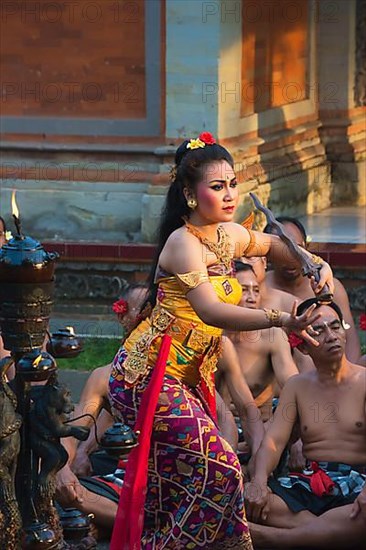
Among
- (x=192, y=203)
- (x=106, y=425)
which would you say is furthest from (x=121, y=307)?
(x=192, y=203)

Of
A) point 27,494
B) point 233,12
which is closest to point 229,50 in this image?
point 233,12

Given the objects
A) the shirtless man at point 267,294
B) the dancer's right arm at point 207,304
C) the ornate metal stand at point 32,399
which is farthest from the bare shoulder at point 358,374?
the ornate metal stand at point 32,399

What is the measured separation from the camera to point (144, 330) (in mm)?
6637

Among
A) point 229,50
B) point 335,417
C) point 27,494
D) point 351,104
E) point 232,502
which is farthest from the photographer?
point 351,104

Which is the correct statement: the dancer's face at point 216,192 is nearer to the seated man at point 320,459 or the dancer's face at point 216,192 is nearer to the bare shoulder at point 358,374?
the seated man at point 320,459

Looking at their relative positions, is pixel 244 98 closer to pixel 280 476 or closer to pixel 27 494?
pixel 280 476

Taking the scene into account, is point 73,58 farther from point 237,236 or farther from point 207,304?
point 207,304

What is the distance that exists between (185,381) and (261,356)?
7.43 ft

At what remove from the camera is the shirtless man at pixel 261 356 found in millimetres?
8719

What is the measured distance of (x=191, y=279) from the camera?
20.9 feet

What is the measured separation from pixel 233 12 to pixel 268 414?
202 inches

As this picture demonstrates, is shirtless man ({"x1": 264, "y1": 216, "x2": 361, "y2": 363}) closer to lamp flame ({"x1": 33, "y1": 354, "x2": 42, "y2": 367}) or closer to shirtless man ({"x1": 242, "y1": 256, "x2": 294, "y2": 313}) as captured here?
shirtless man ({"x1": 242, "y1": 256, "x2": 294, "y2": 313})

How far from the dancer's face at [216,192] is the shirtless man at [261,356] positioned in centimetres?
218

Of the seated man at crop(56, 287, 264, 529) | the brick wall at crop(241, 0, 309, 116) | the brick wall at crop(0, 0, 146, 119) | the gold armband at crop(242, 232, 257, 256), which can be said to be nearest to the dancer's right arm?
the gold armband at crop(242, 232, 257, 256)
